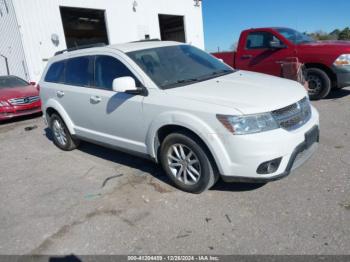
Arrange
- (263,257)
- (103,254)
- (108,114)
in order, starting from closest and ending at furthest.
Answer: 1. (263,257)
2. (103,254)
3. (108,114)

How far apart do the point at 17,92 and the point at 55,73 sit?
15.5 ft

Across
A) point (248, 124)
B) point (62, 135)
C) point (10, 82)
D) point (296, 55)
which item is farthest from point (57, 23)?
point (248, 124)

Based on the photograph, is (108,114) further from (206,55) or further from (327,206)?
(327,206)

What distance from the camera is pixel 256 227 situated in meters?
3.02

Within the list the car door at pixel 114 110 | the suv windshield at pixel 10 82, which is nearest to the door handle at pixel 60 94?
the car door at pixel 114 110

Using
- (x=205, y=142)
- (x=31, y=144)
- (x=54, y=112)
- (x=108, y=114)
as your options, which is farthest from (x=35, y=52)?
(x=205, y=142)

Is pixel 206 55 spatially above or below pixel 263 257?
above

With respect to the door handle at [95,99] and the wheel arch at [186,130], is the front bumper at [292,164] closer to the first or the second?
Answer: the wheel arch at [186,130]

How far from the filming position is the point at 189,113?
342 centimetres

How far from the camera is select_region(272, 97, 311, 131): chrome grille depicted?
3.24 meters

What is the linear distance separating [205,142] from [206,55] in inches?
81.7

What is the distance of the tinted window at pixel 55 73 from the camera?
18.3 ft

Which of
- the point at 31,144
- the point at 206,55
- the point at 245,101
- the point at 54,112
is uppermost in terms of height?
the point at 206,55

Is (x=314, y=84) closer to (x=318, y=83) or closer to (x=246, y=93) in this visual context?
(x=318, y=83)
